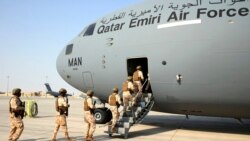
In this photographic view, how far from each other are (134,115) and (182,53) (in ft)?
10.8

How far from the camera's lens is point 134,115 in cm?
1323

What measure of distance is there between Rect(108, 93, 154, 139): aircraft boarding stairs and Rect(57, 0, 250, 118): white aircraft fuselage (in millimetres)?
429

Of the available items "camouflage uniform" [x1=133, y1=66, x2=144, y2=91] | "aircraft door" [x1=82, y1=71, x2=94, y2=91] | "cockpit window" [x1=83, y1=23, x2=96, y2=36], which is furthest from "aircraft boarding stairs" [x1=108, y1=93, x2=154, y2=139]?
"cockpit window" [x1=83, y1=23, x2=96, y2=36]

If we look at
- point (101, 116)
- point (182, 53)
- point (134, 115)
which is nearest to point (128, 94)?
point (134, 115)

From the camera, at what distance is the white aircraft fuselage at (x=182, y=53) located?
1182 centimetres

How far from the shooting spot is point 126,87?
44.2 ft

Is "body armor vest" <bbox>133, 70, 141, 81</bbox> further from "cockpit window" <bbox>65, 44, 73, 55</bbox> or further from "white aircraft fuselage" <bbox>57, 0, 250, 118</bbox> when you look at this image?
"cockpit window" <bbox>65, 44, 73, 55</bbox>

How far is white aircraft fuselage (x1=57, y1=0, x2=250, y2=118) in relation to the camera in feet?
38.8

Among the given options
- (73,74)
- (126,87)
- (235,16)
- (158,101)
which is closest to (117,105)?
(126,87)

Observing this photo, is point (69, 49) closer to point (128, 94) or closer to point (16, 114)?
point (128, 94)

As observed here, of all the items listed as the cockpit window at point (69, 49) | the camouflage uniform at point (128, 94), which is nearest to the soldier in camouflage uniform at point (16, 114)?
the camouflage uniform at point (128, 94)

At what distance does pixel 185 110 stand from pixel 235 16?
14.9 ft

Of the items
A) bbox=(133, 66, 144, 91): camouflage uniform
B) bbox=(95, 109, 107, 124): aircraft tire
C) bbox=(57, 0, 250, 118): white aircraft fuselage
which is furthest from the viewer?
bbox=(95, 109, 107, 124): aircraft tire

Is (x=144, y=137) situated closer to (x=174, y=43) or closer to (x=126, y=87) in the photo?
(x=126, y=87)
